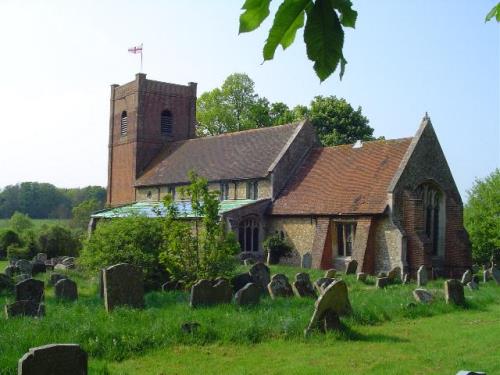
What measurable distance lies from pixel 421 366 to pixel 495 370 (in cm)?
113


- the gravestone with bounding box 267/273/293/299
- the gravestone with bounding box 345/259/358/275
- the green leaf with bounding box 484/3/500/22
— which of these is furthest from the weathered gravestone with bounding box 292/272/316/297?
the green leaf with bounding box 484/3/500/22

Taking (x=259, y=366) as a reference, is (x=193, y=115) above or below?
above

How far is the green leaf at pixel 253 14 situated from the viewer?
2.43 metres

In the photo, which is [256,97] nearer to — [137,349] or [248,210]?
[248,210]

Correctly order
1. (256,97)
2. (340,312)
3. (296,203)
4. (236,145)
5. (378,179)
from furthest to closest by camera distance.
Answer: (256,97) < (236,145) < (296,203) < (378,179) < (340,312)

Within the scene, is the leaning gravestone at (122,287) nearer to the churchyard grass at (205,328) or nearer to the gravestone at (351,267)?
the churchyard grass at (205,328)

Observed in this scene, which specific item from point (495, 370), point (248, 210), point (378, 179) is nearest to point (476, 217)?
point (378, 179)

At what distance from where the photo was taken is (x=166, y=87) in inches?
1759

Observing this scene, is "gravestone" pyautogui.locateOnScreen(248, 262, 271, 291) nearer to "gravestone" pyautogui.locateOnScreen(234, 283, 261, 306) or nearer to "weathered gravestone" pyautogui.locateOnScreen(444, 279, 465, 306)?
"gravestone" pyautogui.locateOnScreen(234, 283, 261, 306)

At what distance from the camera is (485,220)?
108 feet

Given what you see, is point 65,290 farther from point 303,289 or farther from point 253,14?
point 253,14

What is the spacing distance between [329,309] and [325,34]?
10.0m

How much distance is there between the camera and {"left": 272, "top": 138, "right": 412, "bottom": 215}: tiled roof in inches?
1067

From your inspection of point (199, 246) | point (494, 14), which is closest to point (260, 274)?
point (199, 246)
